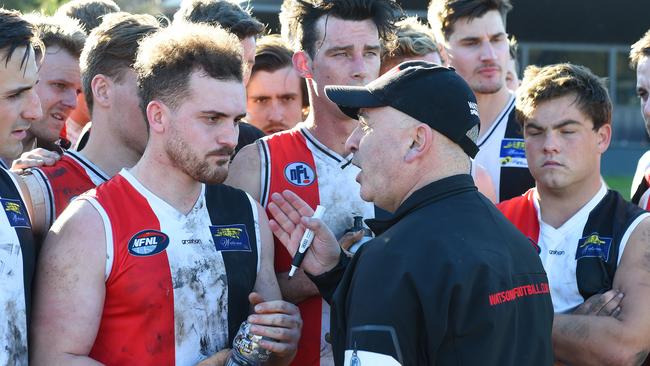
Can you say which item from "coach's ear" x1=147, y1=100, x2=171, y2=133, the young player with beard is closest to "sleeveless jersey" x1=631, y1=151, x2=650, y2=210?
the young player with beard

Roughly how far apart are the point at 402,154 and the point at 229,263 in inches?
40.4

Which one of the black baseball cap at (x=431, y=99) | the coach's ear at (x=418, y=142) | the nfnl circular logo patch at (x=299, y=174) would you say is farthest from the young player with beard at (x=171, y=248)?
the coach's ear at (x=418, y=142)

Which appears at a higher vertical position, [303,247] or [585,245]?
[303,247]

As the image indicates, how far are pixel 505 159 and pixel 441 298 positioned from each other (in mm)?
3121

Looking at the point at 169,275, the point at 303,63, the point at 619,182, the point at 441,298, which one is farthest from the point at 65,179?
the point at 619,182

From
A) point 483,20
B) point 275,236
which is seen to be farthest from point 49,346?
point 483,20

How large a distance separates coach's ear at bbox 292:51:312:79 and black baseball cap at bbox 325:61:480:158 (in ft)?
5.04

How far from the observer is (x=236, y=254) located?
3951 mm

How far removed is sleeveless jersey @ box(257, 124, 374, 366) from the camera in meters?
4.50

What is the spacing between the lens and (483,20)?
6773mm

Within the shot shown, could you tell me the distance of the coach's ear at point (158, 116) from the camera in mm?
3855

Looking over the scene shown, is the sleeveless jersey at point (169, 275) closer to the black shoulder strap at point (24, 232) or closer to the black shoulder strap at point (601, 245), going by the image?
the black shoulder strap at point (24, 232)

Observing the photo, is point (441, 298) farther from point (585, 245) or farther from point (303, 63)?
point (303, 63)

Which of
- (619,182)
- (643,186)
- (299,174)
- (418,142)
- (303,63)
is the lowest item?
(619,182)
